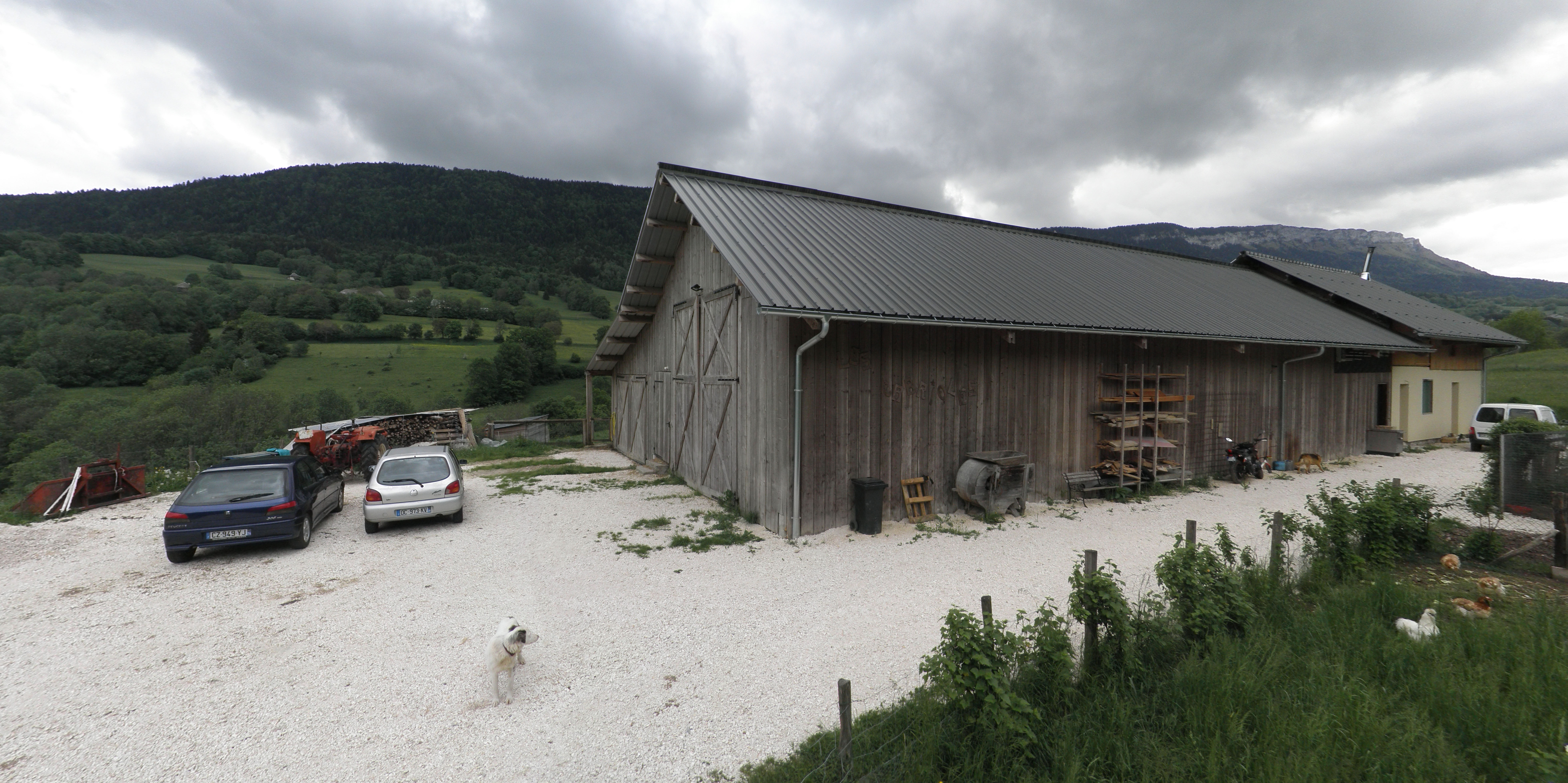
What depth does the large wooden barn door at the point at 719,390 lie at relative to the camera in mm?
11211

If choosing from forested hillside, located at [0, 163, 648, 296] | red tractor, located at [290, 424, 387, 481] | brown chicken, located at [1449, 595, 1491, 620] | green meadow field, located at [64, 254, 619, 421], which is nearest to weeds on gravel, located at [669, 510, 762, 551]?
brown chicken, located at [1449, 595, 1491, 620]

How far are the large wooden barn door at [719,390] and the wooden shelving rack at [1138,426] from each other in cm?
780

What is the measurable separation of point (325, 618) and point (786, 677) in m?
5.29

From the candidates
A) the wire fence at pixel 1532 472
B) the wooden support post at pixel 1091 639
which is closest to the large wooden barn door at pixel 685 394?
the wooden support post at pixel 1091 639

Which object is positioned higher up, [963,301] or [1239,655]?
[963,301]

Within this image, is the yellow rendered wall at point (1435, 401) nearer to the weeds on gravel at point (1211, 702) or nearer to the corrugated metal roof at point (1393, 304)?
the corrugated metal roof at point (1393, 304)

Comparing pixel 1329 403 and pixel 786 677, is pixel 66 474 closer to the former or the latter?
pixel 786 677

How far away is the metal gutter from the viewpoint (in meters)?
8.39

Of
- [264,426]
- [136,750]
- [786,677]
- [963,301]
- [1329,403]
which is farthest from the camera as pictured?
[264,426]

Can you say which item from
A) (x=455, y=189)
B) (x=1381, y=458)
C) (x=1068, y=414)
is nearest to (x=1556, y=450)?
(x=1068, y=414)

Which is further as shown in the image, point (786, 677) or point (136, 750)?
point (786, 677)

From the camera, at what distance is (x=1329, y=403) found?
17.3 metres

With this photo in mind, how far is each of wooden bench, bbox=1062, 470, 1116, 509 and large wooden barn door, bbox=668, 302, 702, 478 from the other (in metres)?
7.86

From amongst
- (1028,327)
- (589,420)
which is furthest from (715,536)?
(589,420)
